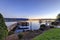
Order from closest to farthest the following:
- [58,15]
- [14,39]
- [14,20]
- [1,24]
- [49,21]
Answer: [1,24] → [14,39] → [14,20] → [58,15] → [49,21]

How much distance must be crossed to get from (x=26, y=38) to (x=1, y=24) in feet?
10.2

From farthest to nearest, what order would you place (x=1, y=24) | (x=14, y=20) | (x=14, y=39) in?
(x=14, y=20) < (x=14, y=39) < (x=1, y=24)

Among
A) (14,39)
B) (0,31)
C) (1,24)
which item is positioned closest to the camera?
(0,31)

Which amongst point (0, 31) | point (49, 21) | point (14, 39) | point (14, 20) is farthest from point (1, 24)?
point (49, 21)

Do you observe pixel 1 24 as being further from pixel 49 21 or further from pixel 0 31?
pixel 49 21

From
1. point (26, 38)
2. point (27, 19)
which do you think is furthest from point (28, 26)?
point (26, 38)

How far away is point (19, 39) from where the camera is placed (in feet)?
25.2

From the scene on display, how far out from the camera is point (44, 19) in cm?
1246

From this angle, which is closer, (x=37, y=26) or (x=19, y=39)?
(x=19, y=39)

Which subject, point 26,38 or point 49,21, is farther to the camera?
point 49,21

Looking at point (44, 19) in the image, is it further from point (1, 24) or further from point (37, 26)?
point (1, 24)

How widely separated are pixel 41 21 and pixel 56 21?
1.24m

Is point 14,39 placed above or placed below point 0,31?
below

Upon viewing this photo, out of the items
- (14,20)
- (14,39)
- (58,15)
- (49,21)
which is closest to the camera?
(14,39)
